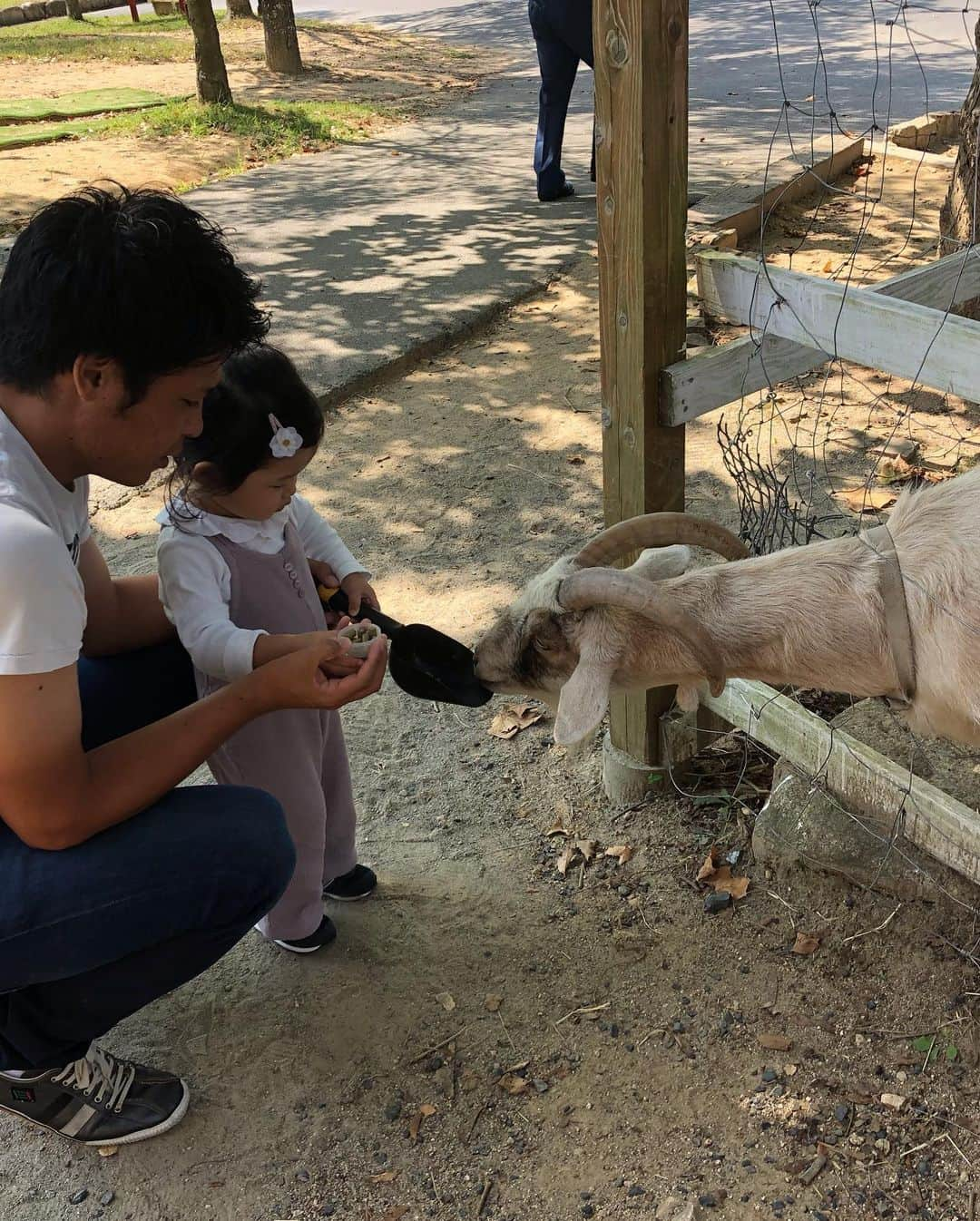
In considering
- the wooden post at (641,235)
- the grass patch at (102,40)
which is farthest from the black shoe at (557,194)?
the grass patch at (102,40)

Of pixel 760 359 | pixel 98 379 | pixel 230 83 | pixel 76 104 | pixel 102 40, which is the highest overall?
pixel 102 40

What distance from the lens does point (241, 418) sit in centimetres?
240

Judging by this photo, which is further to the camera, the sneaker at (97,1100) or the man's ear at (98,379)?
the sneaker at (97,1100)

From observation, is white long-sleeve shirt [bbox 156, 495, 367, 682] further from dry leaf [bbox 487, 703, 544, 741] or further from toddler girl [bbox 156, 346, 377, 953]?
dry leaf [bbox 487, 703, 544, 741]

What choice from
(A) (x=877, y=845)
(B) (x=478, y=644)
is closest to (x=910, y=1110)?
(A) (x=877, y=845)

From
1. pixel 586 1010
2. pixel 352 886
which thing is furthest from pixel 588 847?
pixel 352 886

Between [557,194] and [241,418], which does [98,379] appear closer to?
[241,418]

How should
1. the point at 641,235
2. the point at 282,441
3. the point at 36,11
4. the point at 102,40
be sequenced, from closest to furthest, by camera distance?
the point at 282,441 → the point at 641,235 → the point at 102,40 → the point at 36,11

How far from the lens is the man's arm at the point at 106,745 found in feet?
6.63

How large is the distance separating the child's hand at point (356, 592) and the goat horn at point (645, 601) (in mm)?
571

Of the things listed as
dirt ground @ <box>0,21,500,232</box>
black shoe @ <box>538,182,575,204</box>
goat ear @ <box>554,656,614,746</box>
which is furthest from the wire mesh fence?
dirt ground @ <box>0,21,500,232</box>

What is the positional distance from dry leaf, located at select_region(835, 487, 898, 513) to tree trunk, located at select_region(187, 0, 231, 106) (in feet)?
33.0

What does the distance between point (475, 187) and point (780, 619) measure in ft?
27.3

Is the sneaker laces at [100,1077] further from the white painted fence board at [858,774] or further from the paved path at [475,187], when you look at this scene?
the paved path at [475,187]
